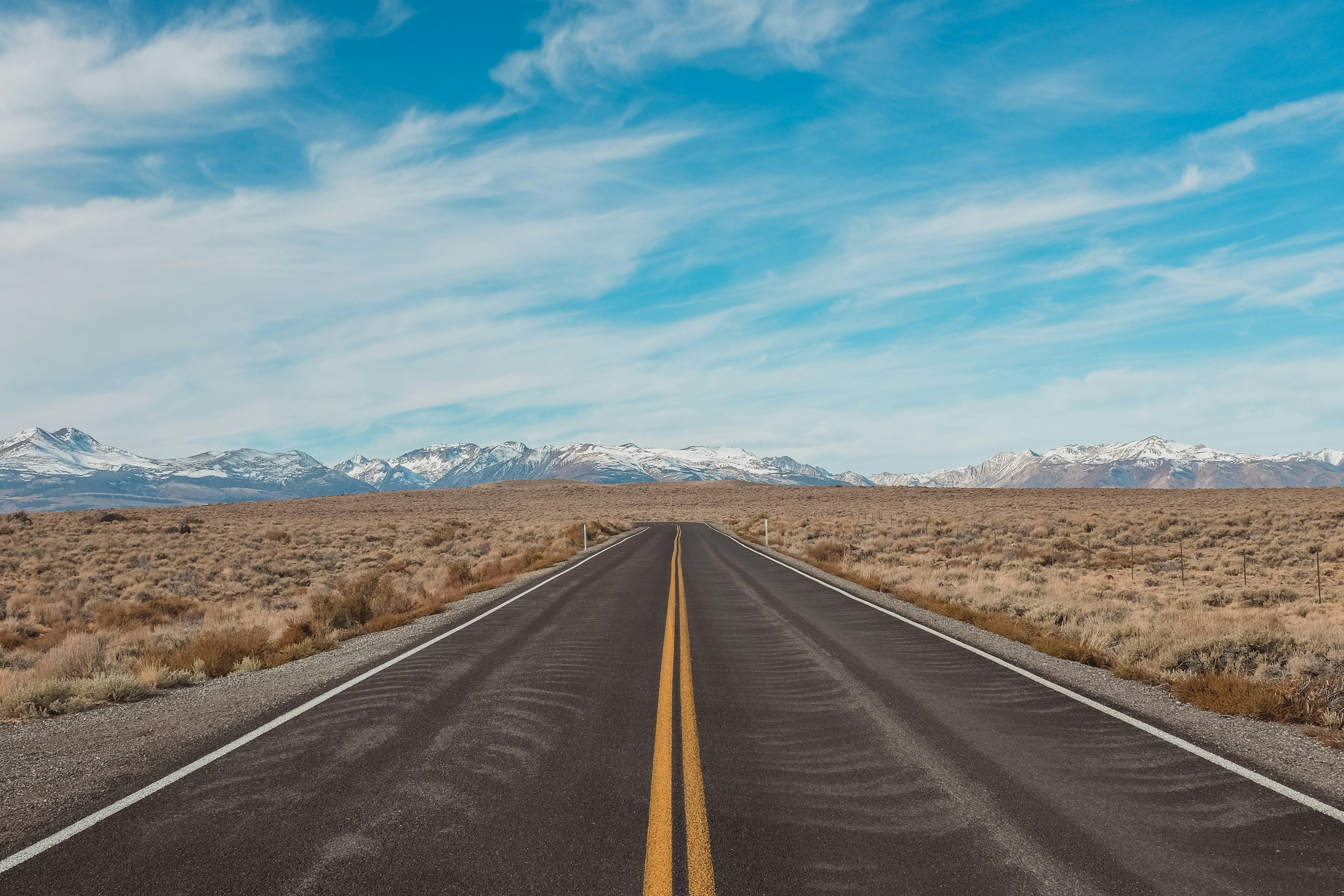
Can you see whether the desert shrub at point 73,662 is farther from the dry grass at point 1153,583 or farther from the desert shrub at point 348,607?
the dry grass at point 1153,583

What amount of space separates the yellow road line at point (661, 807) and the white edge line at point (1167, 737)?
14.4ft

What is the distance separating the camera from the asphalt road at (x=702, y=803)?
3.94m

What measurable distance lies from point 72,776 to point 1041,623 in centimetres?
1363

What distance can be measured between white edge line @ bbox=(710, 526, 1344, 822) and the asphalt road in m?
0.12

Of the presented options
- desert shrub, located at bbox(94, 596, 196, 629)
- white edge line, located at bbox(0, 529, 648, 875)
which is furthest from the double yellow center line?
desert shrub, located at bbox(94, 596, 196, 629)

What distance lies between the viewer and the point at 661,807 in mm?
4785

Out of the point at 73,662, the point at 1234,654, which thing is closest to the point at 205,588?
the point at 73,662

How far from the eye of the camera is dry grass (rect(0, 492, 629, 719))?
1012 cm

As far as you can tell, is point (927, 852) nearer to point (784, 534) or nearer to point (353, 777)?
point (353, 777)

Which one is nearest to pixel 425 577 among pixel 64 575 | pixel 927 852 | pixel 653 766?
pixel 64 575

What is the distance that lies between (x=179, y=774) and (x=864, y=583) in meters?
16.6

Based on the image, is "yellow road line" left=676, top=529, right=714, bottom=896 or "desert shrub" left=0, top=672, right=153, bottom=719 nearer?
"yellow road line" left=676, top=529, right=714, bottom=896

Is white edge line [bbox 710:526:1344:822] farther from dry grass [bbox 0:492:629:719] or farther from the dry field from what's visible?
dry grass [bbox 0:492:629:719]

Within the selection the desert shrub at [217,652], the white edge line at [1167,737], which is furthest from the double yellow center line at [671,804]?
the desert shrub at [217,652]
